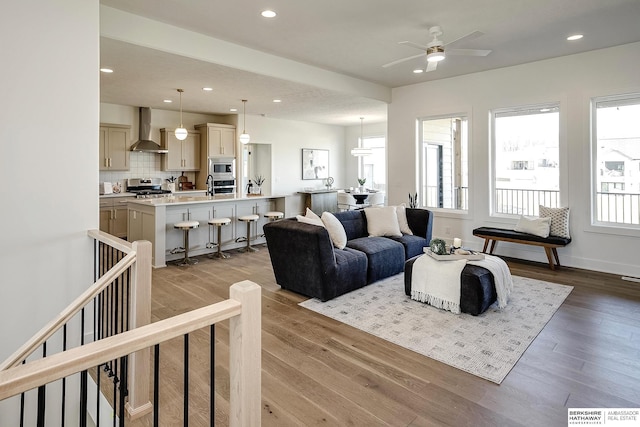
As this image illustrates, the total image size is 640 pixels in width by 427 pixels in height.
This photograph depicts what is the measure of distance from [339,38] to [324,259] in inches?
108

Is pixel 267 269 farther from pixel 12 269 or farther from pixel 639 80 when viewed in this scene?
pixel 639 80

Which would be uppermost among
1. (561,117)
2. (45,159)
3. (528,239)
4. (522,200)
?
(561,117)

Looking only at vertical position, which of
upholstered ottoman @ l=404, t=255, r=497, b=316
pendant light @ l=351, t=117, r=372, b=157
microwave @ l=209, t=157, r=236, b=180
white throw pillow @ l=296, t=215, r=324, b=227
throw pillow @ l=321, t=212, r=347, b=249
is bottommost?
upholstered ottoman @ l=404, t=255, r=497, b=316

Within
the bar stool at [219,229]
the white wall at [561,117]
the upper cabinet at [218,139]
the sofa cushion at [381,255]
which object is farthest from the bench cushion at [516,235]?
the upper cabinet at [218,139]

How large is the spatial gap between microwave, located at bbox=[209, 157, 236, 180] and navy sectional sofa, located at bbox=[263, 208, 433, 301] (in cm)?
444

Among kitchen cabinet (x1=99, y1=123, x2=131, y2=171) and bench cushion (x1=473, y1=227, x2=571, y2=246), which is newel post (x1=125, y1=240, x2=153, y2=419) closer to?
bench cushion (x1=473, y1=227, x2=571, y2=246)

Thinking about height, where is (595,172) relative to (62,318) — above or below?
above

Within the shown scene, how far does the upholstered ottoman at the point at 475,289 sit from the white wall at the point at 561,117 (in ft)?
8.69

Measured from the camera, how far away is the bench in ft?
16.6

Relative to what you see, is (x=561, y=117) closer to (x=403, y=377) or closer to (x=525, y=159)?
(x=525, y=159)

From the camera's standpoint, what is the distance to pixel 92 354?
100 centimetres

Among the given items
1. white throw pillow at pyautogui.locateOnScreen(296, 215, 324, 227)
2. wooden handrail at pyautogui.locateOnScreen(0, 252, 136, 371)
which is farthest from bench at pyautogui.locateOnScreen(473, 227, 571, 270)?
wooden handrail at pyautogui.locateOnScreen(0, 252, 136, 371)

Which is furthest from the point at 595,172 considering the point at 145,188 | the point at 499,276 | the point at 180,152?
the point at 145,188

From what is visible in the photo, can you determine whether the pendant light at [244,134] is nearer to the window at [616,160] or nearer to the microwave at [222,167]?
the microwave at [222,167]
